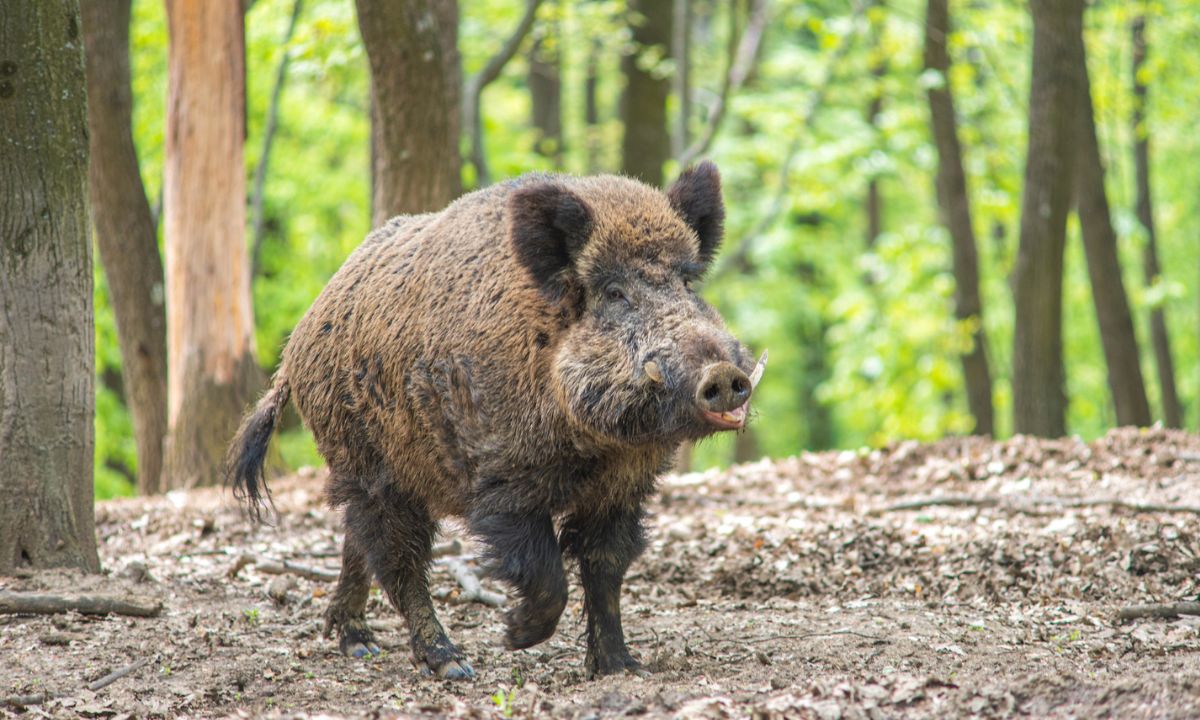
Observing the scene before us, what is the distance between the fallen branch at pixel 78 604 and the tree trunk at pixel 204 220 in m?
4.48

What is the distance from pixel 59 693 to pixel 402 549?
1.69 metres

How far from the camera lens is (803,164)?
1911 cm

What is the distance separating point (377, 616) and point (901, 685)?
12.0 feet

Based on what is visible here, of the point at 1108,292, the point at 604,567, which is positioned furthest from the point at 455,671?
the point at 1108,292

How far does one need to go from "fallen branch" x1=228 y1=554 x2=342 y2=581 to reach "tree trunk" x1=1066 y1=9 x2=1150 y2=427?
8.83 m

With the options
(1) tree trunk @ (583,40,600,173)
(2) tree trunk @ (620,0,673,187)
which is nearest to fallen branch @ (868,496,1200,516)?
(2) tree trunk @ (620,0,673,187)

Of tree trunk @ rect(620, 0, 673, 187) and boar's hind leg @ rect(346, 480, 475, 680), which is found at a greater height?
tree trunk @ rect(620, 0, 673, 187)

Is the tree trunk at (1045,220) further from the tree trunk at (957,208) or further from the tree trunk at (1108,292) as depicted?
the tree trunk at (957,208)

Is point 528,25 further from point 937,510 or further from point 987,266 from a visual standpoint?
point 987,266

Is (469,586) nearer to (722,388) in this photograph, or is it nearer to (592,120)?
(722,388)

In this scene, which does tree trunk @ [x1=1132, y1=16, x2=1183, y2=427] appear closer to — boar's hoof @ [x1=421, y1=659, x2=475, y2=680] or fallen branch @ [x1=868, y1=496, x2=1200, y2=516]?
fallen branch @ [x1=868, y1=496, x2=1200, y2=516]

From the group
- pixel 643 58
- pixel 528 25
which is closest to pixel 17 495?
pixel 528 25

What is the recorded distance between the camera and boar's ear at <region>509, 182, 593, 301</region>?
545 cm

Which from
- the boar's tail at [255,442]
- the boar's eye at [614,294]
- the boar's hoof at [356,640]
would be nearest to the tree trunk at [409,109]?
the boar's tail at [255,442]
